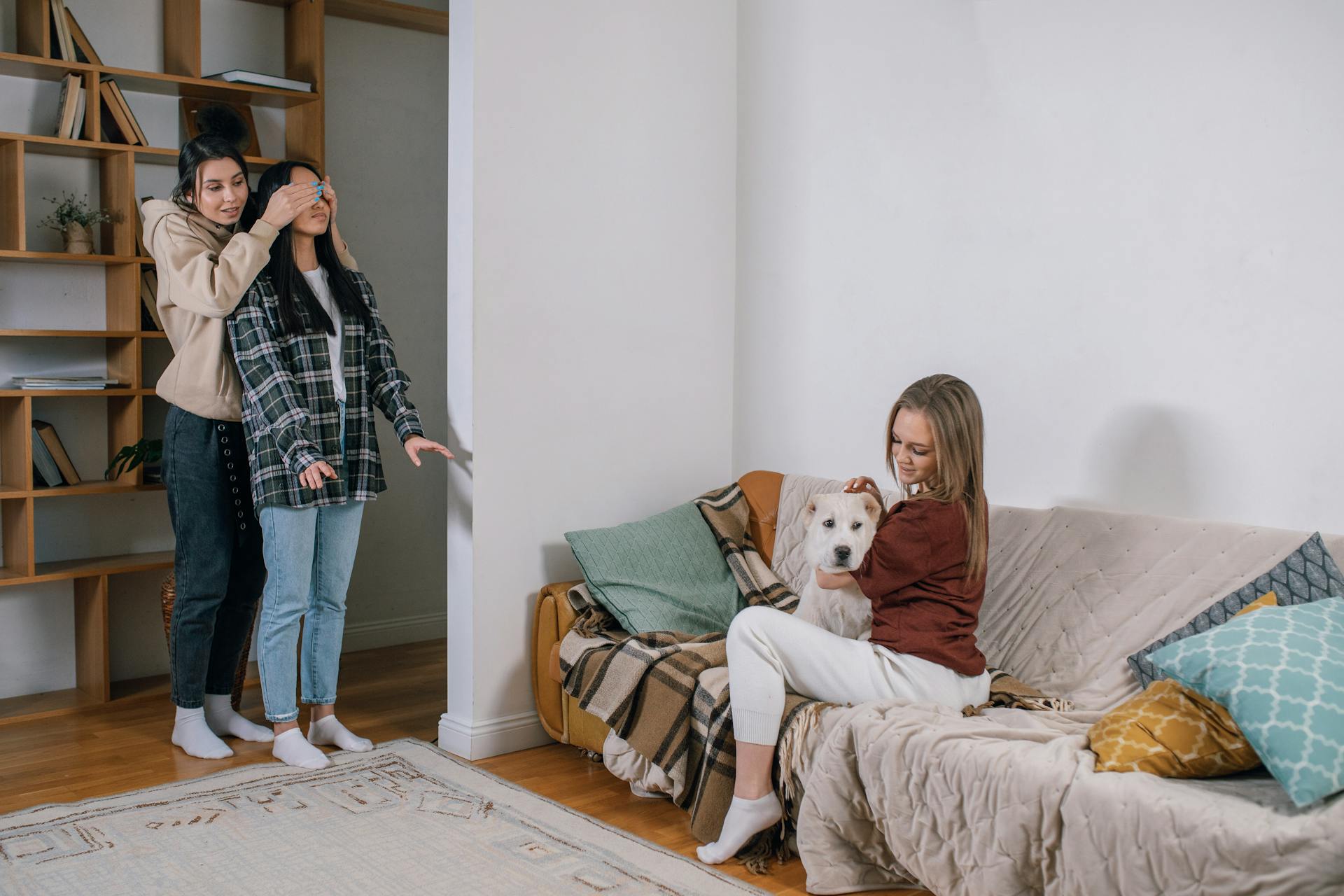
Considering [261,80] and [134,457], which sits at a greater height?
[261,80]

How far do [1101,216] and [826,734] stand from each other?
135 centimetres

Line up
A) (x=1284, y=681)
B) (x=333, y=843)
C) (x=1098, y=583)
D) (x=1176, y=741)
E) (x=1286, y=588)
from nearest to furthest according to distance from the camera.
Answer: (x=1284, y=681), (x=1176, y=741), (x=1286, y=588), (x=333, y=843), (x=1098, y=583)

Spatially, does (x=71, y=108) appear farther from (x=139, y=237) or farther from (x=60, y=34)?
(x=139, y=237)

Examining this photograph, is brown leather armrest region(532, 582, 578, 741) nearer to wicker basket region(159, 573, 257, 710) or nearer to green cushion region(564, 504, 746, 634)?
green cushion region(564, 504, 746, 634)

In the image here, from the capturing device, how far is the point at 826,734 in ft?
6.76

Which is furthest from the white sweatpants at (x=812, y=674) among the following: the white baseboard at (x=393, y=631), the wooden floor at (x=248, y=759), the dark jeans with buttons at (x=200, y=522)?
the white baseboard at (x=393, y=631)

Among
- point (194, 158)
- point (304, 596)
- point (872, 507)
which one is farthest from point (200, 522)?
point (872, 507)

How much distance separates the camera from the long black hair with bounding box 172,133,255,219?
2781 mm

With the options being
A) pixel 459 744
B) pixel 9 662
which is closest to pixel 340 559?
pixel 459 744

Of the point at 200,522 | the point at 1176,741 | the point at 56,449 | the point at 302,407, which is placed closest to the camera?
the point at 1176,741

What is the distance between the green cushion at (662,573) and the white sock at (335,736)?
0.74 metres

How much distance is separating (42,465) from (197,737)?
1057 mm

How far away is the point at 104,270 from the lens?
11.6 ft

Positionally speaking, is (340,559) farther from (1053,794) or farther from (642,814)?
(1053,794)
